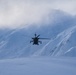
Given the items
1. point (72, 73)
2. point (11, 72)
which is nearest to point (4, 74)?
point (11, 72)

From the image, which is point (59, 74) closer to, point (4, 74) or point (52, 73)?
point (52, 73)

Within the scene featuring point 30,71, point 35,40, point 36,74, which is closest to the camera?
point 36,74

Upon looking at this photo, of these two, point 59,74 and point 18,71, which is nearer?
point 59,74

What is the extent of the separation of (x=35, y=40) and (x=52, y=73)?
1953cm

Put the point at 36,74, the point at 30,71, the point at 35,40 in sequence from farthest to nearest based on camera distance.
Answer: the point at 35,40 < the point at 30,71 < the point at 36,74

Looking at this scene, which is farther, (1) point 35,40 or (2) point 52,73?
(1) point 35,40

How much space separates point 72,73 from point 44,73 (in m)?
2.52

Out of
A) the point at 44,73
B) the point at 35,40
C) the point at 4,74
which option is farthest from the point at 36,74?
the point at 35,40

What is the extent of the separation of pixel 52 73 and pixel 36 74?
1500 millimetres

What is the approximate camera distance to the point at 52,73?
91.1 ft

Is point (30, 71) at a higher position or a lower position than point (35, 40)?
lower

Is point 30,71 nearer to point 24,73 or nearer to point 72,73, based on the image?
point 24,73

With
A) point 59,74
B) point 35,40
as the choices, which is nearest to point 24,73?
point 59,74

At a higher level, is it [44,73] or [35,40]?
[35,40]
